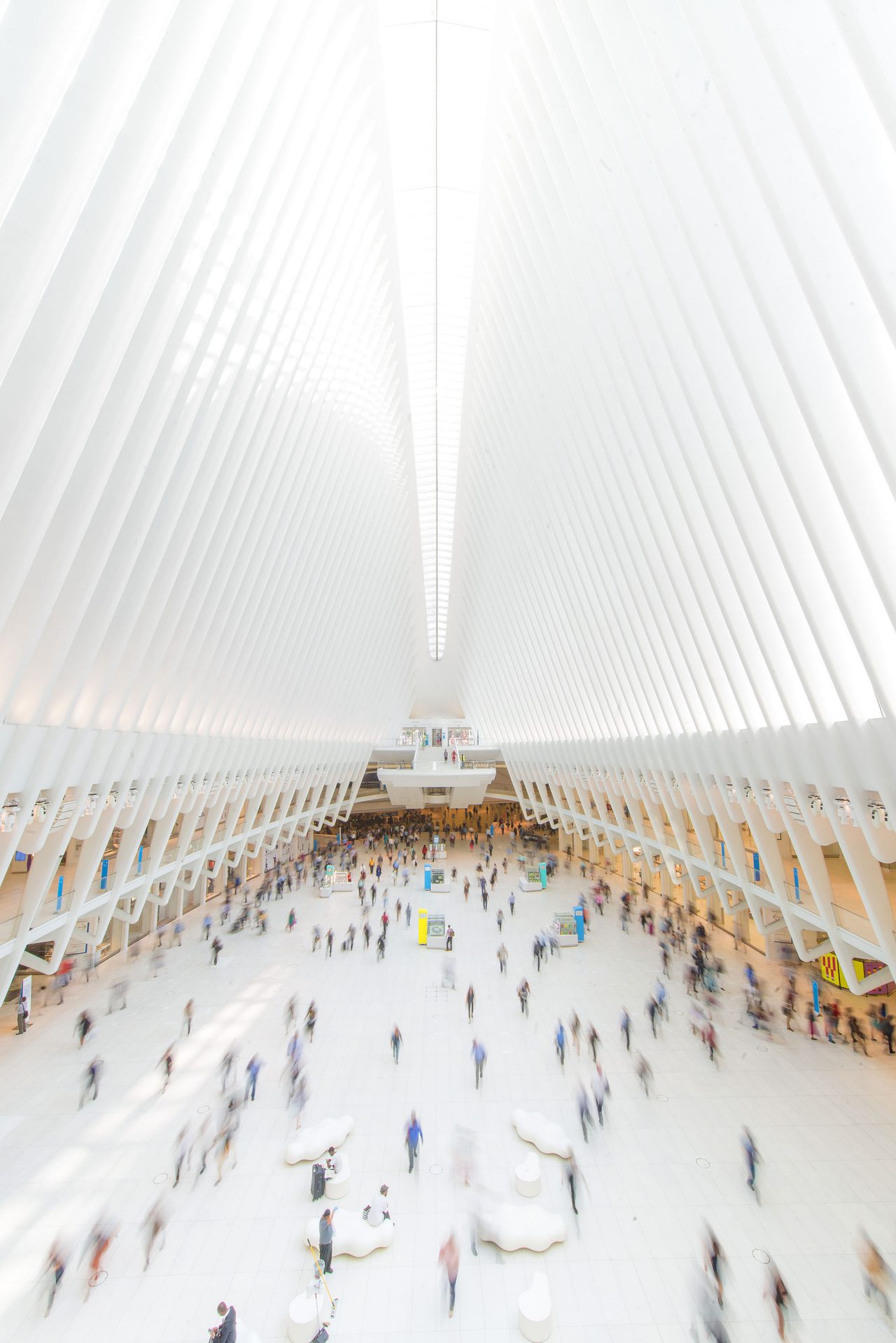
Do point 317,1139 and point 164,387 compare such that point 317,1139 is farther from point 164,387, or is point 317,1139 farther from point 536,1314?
point 164,387

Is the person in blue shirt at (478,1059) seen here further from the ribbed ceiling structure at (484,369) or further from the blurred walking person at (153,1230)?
the ribbed ceiling structure at (484,369)

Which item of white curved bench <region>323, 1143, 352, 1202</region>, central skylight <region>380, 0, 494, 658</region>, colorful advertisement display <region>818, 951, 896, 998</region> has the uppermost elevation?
central skylight <region>380, 0, 494, 658</region>

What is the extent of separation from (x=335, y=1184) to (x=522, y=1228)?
7.05 ft

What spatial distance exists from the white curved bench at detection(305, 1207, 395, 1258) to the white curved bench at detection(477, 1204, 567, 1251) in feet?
3.19

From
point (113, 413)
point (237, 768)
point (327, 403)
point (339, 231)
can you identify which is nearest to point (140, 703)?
point (113, 413)

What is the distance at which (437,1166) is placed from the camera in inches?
305

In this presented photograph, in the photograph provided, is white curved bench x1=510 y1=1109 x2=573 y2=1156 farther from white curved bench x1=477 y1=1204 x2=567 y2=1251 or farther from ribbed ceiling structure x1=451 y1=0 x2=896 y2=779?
ribbed ceiling structure x1=451 y1=0 x2=896 y2=779

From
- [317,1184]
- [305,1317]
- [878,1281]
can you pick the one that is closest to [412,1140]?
[317,1184]

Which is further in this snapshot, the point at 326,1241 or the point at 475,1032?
the point at 475,1032

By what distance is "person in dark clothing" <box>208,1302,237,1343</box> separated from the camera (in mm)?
5141

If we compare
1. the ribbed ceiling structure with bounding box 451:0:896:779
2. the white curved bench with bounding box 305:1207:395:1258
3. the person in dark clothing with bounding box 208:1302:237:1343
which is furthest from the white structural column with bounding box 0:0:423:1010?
the white curved bench with bounding box 305:1207:395:1258

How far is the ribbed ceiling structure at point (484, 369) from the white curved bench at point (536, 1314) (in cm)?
556

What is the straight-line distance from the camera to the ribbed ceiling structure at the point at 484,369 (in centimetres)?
482

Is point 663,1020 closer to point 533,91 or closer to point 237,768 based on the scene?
point 237,768
